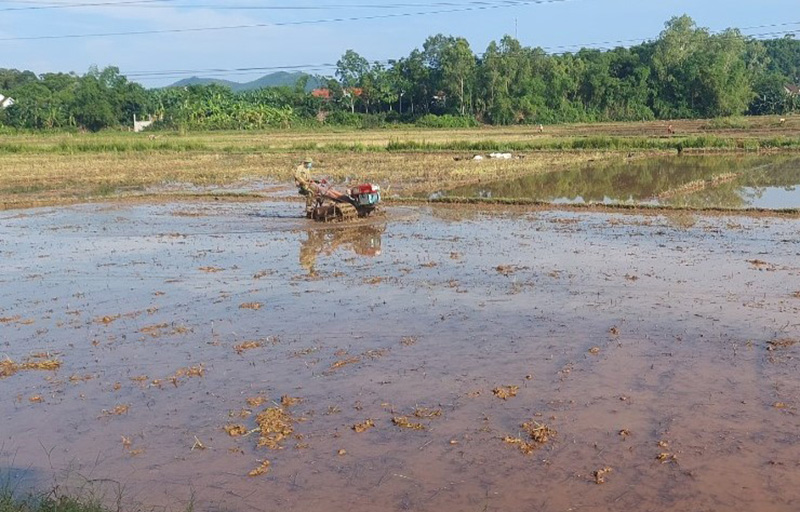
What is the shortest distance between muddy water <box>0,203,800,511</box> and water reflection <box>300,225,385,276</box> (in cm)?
12

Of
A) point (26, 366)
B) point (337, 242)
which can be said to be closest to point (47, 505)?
point (26, 366)

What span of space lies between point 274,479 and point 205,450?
2.42ft

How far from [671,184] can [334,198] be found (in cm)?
1049

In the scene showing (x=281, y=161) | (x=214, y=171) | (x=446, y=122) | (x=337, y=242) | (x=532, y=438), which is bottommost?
(x=532, y=438)

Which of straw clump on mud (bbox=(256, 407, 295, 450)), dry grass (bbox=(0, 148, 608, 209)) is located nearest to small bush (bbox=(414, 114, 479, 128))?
dry grass (bbox=(0, 148, 608, 209))

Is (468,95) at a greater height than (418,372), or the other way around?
(468,95)

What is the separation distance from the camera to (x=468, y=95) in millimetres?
66312

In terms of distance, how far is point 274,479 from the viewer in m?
5.30

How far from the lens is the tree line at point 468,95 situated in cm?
6262

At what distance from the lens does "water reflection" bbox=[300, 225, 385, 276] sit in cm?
1303

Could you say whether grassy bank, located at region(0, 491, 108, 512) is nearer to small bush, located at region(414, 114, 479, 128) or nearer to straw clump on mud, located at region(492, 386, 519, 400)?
straw clump on mud, located at region(492, 386, 519, 400)

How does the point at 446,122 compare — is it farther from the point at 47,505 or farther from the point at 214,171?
the point at 47,505

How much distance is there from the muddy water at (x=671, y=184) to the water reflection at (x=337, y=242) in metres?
5.90

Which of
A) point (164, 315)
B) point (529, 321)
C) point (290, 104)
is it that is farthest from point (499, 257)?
point (290, 104)
